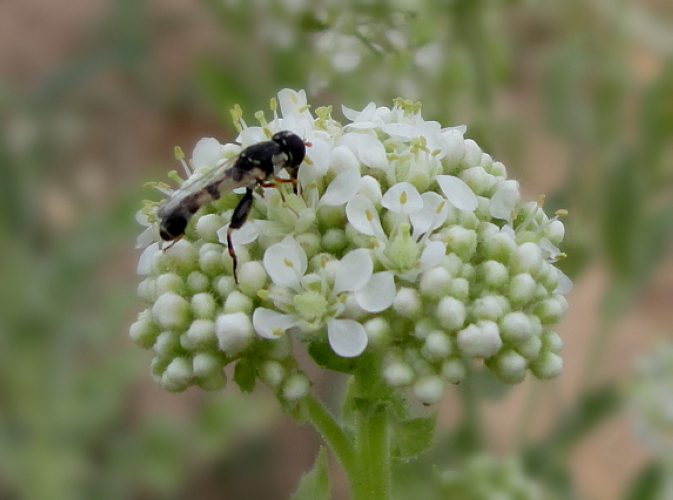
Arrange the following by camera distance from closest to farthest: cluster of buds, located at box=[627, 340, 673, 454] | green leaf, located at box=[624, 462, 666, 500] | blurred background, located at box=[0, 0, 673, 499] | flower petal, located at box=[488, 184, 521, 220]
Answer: flower petal, located at box=[488, 184, 521, 220]
blurred background, located at box=[0, 0, 673, 499]
green leaf, located at box=[624, 462, 666, 500]
cluster of buds, located at box=[627, 340, 673, 454]

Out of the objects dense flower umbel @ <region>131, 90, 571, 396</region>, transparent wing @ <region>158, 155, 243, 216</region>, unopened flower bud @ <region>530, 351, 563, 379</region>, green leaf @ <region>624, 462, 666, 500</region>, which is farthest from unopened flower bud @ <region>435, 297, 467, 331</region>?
green leaf @ <region>624, 462, 666, 500</region>

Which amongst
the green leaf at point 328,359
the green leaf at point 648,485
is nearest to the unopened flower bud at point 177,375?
the green leaf at point 328,359

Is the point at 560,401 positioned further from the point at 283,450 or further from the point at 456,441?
the point at 283,450

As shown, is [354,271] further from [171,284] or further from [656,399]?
[656,399]

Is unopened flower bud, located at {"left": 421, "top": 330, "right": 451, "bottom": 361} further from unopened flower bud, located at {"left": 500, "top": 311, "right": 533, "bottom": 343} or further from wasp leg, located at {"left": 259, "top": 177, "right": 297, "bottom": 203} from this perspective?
wasp leg, located at {"left": 259, "top": 177, "right": 297, "bottom": 203}

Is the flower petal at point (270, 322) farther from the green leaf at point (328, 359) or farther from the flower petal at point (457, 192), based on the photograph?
the flower petal at point (457, 192)

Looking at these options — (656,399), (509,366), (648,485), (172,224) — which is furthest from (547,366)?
(656,399)

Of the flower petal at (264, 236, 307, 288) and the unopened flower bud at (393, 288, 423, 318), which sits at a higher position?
the flower petal at (264, 236, 307, 288)
